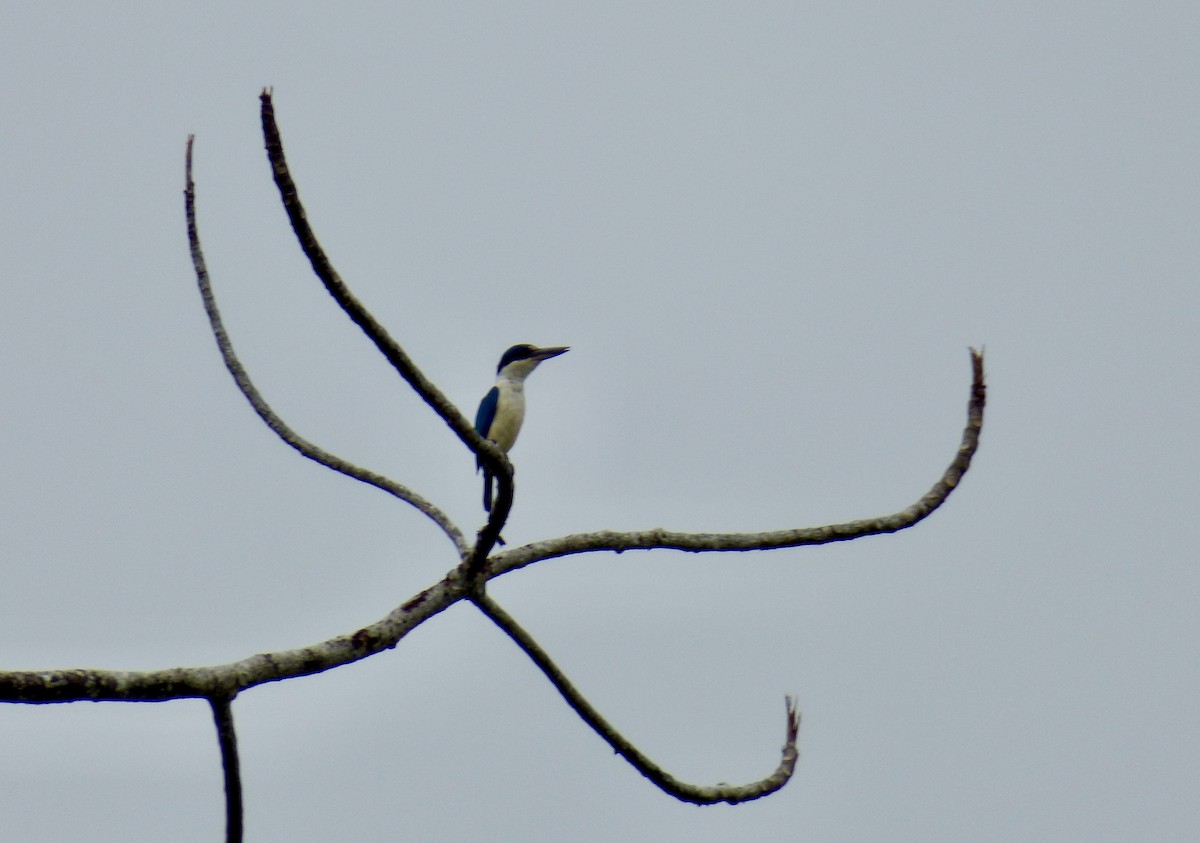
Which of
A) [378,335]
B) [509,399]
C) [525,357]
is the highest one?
[525,357]

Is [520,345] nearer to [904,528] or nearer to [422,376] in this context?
[904,528]

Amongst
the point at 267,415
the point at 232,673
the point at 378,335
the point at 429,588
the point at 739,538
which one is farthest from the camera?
the point at 267,415

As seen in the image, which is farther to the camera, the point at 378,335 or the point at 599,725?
the point at 599,725

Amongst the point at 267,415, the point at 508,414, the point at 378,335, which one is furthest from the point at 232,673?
the point at 508,414

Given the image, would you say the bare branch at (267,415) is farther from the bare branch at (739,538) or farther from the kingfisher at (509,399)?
the kingfisher at (509,399)

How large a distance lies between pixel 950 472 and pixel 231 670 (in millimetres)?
2286

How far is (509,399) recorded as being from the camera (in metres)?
9.66

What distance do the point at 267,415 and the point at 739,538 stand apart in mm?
1686

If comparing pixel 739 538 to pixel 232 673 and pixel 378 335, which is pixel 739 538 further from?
pixel 232 673

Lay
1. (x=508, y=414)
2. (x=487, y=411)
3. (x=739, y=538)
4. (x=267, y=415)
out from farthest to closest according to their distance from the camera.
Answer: (x=487, y=411) < (x=508, y=414) < (x=267, y=415) < (x=739, y=538)

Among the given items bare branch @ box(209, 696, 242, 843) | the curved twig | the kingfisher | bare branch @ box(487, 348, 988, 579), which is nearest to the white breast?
the kingfisher

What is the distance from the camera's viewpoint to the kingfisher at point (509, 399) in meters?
9.56

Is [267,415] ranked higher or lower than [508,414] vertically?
lower

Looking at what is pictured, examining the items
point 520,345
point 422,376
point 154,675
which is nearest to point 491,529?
point 422,376
